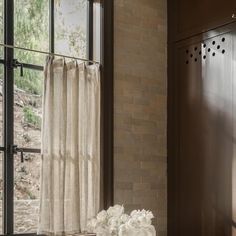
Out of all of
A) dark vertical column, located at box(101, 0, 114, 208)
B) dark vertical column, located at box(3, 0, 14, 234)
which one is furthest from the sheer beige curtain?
dark vertical column, located at box(3, 0, 14, 234)

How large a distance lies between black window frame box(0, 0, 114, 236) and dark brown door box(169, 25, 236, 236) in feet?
2.35

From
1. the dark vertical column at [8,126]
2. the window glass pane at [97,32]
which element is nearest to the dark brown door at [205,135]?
the window glass pane at [97,32]

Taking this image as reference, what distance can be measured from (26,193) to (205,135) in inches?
63.4

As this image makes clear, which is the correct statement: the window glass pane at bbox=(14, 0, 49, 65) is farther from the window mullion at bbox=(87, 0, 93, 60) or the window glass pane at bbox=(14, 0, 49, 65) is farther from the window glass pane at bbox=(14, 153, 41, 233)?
the window glass pane at bbox=(14, 153, 41, 233)

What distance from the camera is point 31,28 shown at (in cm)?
439

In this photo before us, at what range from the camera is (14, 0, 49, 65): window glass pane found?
170 inches

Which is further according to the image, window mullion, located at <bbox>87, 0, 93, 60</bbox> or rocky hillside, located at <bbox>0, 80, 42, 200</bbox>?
window mullion, located at <bbox>87, 0, 93, 60</bbox>

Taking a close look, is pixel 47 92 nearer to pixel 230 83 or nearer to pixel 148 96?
pixel 148 96

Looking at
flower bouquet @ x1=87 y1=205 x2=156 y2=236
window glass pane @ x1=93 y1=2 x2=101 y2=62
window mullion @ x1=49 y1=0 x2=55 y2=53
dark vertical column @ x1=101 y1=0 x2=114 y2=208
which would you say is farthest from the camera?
window glass pane @ x1=93 y1=2 x2=101 y2=62

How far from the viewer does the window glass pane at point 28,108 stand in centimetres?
425

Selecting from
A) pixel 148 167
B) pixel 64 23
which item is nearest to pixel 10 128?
pixel 64 23

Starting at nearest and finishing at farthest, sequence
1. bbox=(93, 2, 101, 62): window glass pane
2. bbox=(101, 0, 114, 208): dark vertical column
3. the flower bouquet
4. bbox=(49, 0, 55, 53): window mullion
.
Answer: the flower bouquet → bbox=(49, 0, 55, 53): window mullion → bbox=(101, 0, 114, 208): dark vertical column → bbox=(93, 2, 101, 62): window glass pane

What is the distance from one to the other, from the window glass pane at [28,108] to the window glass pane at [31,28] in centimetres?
12

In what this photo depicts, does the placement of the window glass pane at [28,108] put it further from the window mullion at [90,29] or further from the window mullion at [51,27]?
the window mullion at [90,29]
